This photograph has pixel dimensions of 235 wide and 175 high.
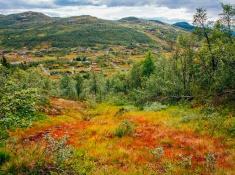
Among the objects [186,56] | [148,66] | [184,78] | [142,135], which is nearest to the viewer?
[142,135]

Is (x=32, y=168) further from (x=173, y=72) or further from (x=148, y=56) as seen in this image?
(x=148, y=56)

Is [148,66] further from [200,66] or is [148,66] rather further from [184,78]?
[200,66]

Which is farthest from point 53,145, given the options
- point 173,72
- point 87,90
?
point 87,90

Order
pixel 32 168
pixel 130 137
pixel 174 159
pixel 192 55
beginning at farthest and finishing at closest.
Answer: pixel 192 55 → pixel 130 137 → pixel 174 159 → pixel 32 168

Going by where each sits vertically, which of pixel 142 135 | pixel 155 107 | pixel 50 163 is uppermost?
pixel 50 163

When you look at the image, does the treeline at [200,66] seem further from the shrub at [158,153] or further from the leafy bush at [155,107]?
the shrub at [158,153]

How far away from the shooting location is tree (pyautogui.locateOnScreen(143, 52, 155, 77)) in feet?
302

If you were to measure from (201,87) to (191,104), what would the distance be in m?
4.48

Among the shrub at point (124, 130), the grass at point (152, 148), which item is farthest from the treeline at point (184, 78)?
the shrub at point (124, 130)

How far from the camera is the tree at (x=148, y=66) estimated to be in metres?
92.1

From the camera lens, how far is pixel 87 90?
4653 inches

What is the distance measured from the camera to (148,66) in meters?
93.1

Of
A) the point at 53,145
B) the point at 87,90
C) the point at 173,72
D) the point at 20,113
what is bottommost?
the point at 87,90

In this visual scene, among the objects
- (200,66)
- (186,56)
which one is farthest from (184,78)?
(200,66)
